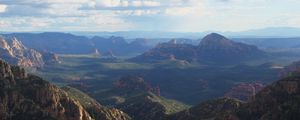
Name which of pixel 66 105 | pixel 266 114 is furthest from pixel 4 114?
pixel 266 114

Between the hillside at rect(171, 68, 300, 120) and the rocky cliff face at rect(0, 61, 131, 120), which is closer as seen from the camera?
the hillside at rect(171, 68, 300, 120)

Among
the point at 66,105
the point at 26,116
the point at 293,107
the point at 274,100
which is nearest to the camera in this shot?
the point at 293,107

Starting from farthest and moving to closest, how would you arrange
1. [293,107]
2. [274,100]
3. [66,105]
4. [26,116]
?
[66,105] < [26,116] < [274,100] < [293,107]

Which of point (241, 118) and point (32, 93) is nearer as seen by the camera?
point (241, 118)

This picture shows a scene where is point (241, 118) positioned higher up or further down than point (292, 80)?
further down

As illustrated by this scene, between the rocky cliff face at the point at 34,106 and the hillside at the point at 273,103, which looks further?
the rocky cliff face at the point at 34,106

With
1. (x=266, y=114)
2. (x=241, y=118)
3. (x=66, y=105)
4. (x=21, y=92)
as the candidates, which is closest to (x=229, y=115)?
(x=241, y=118)

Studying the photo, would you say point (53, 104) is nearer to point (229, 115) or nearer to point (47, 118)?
point (47, 118)

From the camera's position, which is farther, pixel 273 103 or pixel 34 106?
pixel 34 106

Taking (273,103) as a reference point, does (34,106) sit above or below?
below

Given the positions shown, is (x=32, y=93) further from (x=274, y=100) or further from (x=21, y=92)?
(x=274, y=100)
